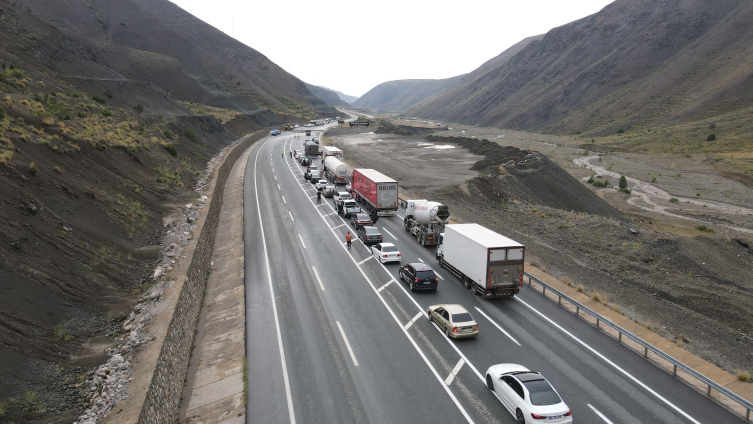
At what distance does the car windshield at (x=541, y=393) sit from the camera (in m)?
13.0

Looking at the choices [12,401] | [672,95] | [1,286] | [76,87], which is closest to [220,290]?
[1,286]

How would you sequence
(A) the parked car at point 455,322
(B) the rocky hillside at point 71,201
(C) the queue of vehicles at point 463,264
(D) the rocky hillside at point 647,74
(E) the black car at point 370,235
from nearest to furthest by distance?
(B) the rocky hillside at point 71,201, (C) the queue of vehicles at point 463,264, (A) the parked car at point 455,322, (E) the black car at point 370,235, (D) the rocky hillside at point 647,74

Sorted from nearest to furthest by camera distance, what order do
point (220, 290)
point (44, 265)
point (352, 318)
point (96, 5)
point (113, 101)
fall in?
point (44, 265)
point (352, 318)
point (220, 290)
point (113, 101)
point (96, 5)

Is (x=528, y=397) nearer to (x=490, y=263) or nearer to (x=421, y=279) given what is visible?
(x=490, y=263)

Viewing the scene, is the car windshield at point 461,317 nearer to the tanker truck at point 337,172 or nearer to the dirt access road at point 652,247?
the dirt access road at point 652,247

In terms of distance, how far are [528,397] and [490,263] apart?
9377mm

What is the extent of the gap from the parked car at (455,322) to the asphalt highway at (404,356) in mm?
413

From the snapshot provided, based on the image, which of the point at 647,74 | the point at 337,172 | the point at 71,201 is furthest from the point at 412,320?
the point at 647,74

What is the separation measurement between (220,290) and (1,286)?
11.1 m

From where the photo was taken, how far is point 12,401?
34.6 ft

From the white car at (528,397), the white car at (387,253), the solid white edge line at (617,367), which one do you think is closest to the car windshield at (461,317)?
the white car at (528,397)

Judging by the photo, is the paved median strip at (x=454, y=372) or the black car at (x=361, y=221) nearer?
the paved median strip at (x=454, y=372)

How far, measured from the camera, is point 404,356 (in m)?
17.4

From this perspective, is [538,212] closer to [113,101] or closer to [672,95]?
[113,101]
